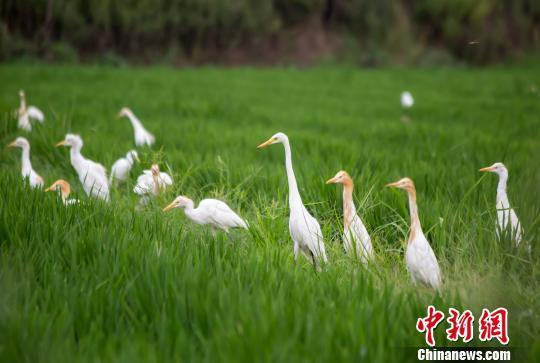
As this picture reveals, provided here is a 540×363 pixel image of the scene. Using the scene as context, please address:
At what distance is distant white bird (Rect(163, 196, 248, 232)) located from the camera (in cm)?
383

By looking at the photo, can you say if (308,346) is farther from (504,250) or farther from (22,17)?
(22,17)

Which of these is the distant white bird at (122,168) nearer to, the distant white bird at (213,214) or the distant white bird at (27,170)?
the distant white bird at (27,170)

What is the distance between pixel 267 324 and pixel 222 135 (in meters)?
5.45

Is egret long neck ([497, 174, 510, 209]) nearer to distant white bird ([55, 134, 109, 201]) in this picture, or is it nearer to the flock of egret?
the flock of egret

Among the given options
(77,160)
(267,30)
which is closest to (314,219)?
(77,160)

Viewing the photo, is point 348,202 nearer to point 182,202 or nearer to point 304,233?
point 304,233

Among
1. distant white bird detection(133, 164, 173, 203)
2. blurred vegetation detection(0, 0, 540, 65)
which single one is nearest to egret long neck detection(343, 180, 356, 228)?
distant white bird detection(133, 164, 173, 203)

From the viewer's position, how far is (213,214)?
12.6ft

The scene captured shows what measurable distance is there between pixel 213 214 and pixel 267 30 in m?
30.2

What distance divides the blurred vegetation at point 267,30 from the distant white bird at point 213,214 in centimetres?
2100

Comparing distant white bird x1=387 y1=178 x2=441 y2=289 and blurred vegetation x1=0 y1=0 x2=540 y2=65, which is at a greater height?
blurred vegetation x1=0 y1=0 x2=540 y2=65

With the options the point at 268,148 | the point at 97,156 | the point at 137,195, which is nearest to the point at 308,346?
the point at 137,195

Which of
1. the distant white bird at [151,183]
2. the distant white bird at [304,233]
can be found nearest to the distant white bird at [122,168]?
the distant white bird at [151,183]

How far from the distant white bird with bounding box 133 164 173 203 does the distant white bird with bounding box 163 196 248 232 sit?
1.14 feet
